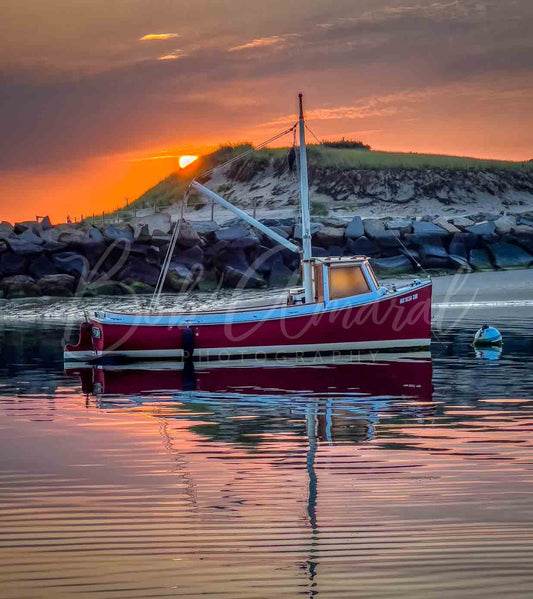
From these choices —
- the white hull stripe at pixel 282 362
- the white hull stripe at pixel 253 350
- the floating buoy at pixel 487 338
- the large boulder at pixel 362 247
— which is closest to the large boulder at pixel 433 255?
the large boulder at pixel 362 247

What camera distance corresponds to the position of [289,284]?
Result: 57.6 meters

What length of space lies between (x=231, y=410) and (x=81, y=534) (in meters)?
9.58

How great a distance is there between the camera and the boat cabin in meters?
30.5

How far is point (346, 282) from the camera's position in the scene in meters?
30.7

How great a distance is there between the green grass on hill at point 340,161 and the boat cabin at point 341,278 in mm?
73773

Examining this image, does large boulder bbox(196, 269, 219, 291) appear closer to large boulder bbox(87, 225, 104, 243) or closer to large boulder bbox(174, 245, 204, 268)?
large boulder bbox(174, 245, 204, 268)

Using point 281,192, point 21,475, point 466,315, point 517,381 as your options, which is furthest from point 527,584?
point 281,192

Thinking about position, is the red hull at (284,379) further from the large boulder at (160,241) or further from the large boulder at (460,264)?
the large boulder at (460,264)

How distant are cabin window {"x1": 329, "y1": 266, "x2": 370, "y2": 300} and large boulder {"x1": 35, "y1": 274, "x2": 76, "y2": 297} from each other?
95.5 feet

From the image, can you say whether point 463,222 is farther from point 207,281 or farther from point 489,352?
point 489,352

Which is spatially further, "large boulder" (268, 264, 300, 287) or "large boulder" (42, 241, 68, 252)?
"large boulder" (42, 241, 68, 252)

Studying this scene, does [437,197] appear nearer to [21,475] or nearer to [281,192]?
[281,192]

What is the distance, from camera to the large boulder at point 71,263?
195 ft

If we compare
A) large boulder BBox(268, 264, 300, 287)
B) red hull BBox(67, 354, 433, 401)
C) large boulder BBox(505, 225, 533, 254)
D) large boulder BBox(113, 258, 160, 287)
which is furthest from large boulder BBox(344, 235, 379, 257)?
red hull BBox(67, 354, 433, 401)
